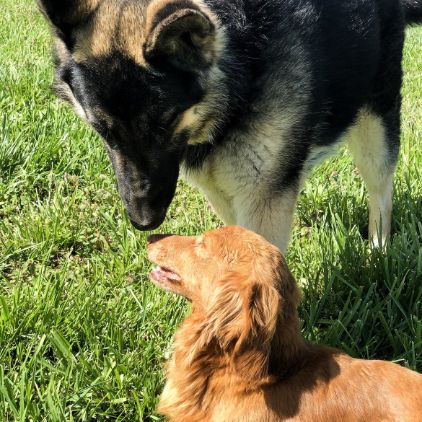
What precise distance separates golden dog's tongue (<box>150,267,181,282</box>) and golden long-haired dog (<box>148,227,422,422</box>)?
1.4 inches

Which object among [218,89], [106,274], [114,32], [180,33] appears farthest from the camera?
[106,274]

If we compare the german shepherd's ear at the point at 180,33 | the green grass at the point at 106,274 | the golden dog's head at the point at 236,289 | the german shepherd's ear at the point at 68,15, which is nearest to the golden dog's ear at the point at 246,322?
the golden dog's head at the point at 236,289

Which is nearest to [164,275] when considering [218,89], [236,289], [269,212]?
[236,289]

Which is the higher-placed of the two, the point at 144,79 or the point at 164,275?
the point at 144,79

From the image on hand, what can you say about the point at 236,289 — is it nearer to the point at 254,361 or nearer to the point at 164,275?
A: the point at 254,361

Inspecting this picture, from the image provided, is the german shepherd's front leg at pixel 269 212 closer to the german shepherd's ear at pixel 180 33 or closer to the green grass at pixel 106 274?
the green grass at pixel 106 274

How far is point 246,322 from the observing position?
2104 millimetres

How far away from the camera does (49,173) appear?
172 inches

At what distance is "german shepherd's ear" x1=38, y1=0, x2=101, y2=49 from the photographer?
8.92 ft

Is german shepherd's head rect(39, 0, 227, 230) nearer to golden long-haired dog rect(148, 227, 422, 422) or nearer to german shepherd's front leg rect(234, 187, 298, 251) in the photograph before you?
german shepherd's front leg rect(234, 187, 298, 251)

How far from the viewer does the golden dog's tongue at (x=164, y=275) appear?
2.54m

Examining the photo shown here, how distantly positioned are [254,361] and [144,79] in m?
1.34

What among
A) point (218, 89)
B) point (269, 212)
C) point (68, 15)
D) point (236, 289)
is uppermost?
point (68, 15)

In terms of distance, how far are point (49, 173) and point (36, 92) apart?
1405 mm
